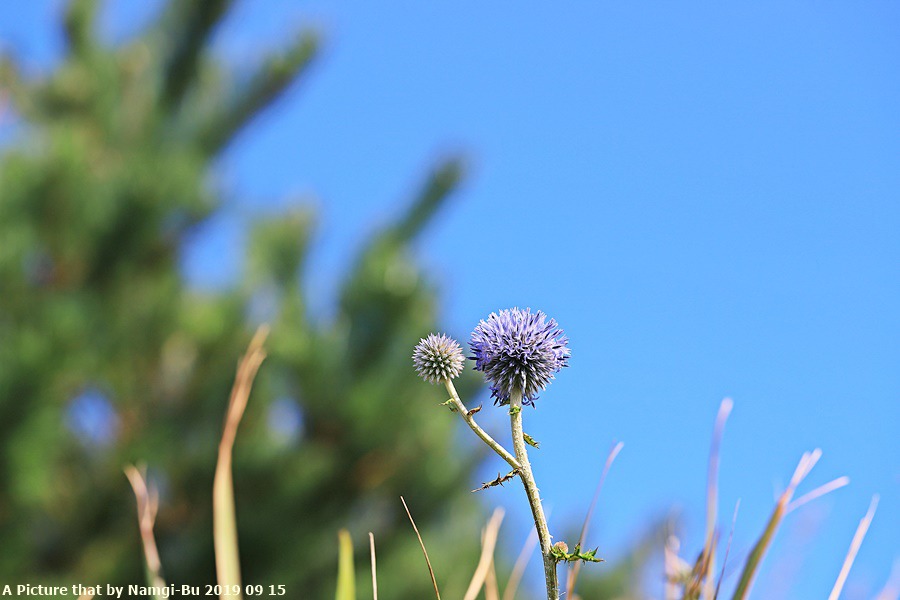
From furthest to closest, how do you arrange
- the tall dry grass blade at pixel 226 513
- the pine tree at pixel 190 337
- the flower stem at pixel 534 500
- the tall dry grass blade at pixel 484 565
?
the pine tree at pixel 190 337
the tall dry grass blade at pixel 484 565
the tall dry grass blade at pixel 226 513
the flower stem at pixel 534 500

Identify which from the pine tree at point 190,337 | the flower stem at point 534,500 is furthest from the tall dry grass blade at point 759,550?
the pine tree at point 190,337

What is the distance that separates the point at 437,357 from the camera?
1.81 ft

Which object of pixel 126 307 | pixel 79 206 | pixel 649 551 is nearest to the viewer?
pixel 79 206

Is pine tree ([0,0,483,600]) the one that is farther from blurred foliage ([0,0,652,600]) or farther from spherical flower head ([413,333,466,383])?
spherical flower head ([413,333,466,383])

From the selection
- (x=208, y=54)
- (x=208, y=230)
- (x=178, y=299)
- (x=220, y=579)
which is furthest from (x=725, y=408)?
(x=208, y=54)

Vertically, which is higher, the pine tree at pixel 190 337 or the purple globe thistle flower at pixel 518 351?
the pine tree at pixel 190 337

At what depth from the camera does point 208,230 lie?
568 centimetres

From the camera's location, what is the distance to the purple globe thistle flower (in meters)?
0.48

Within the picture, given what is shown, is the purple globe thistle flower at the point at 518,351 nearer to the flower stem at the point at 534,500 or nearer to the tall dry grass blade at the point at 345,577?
the flower stem at the point at 534,500

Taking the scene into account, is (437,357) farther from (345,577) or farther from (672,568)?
(672,568)

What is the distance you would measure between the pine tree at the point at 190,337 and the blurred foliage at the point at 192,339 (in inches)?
0.5

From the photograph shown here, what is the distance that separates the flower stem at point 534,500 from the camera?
1.21 feet

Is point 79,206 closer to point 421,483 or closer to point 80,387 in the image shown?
point 80,387

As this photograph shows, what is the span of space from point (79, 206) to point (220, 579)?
15.5 feet
